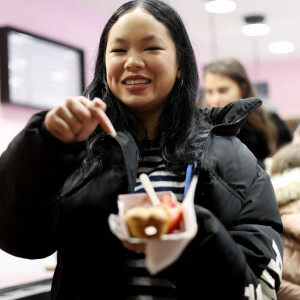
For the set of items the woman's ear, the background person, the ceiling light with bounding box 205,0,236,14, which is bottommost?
the background person

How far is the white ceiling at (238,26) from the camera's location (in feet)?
15.0

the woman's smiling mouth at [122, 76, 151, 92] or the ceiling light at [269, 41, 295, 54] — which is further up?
the ceiling light at [269, 41, 295, 54]

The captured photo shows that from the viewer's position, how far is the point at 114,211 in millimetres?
966

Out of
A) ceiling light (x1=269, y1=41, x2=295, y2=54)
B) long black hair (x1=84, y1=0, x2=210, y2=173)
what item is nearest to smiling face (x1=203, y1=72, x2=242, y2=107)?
long black hair (x1=84, y1=0, x2=210, y2=173)

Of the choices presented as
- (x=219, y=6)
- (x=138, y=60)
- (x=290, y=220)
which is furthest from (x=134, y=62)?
(x=219, y=6)

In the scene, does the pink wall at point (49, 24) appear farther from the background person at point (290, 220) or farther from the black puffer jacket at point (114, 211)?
the black puffer jacket at point (114, 211)

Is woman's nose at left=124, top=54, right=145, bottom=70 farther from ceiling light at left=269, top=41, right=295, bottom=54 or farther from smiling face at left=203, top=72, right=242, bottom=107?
ceiling light at left=269, top=41, right=295, bottom=54

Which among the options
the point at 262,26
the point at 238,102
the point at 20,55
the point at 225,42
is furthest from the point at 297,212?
the point at 225,42

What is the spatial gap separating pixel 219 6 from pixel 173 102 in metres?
3.45

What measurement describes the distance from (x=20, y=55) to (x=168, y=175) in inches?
103

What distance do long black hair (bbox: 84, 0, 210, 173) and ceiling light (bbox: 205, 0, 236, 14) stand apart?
10.6 ft

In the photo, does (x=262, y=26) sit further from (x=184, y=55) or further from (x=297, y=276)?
(x=184, y=55)

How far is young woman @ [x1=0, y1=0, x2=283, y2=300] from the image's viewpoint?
87 cm

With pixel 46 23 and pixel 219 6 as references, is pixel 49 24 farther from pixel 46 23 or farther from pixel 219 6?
pixel 219 6
